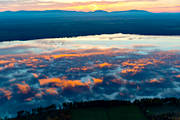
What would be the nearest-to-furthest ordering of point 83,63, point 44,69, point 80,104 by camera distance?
point 80,104, point 44,69, point 83,63

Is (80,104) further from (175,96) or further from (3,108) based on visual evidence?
(175,96)

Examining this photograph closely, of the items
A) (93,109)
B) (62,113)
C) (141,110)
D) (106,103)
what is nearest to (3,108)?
(62,113)

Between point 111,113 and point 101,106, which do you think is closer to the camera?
point 111,113

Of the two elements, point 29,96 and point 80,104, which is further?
point 29,96

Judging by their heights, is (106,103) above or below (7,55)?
below
